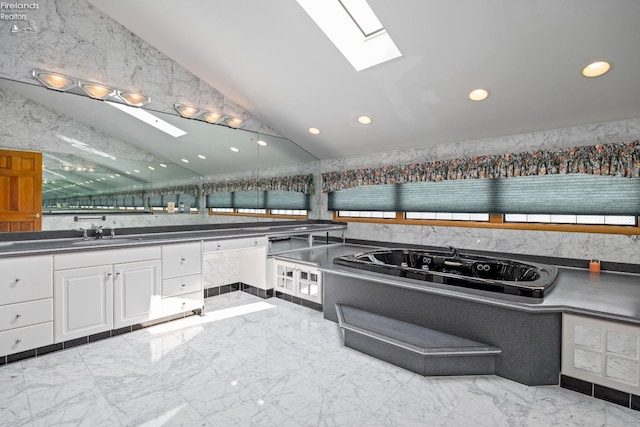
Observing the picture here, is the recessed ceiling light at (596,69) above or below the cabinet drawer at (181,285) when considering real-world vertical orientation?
above

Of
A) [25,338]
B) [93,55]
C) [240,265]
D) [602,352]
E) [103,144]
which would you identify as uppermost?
[93,55]

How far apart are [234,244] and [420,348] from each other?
209 cm

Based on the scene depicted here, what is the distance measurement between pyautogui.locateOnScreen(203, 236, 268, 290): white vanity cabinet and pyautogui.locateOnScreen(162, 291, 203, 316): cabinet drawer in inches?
21.1

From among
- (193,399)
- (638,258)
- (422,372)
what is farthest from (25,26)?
(638,258)

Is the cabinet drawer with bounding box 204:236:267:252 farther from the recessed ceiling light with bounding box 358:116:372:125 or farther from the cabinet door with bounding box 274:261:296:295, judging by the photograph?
the recessed ceiling light with bounding box 358:116:372:125

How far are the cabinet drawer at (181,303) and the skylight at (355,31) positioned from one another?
2594 mm

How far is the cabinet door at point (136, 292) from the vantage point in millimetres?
2602

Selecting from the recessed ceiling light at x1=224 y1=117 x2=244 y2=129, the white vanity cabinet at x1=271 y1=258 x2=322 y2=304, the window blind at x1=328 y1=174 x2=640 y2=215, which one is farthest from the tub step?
the recessed ceiling light at x1=224 y1=117 x2=244 y2=129

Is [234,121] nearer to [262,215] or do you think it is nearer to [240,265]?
[262,215]

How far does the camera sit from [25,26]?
258 centimetres

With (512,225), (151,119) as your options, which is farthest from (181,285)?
(512,225)

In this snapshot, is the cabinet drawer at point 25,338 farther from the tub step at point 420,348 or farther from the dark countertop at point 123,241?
the tub step at point 420,348

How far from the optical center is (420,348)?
2.04 meters

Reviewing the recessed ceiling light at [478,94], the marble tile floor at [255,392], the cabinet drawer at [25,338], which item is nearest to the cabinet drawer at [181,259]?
the marble tile floor at [255,392]
